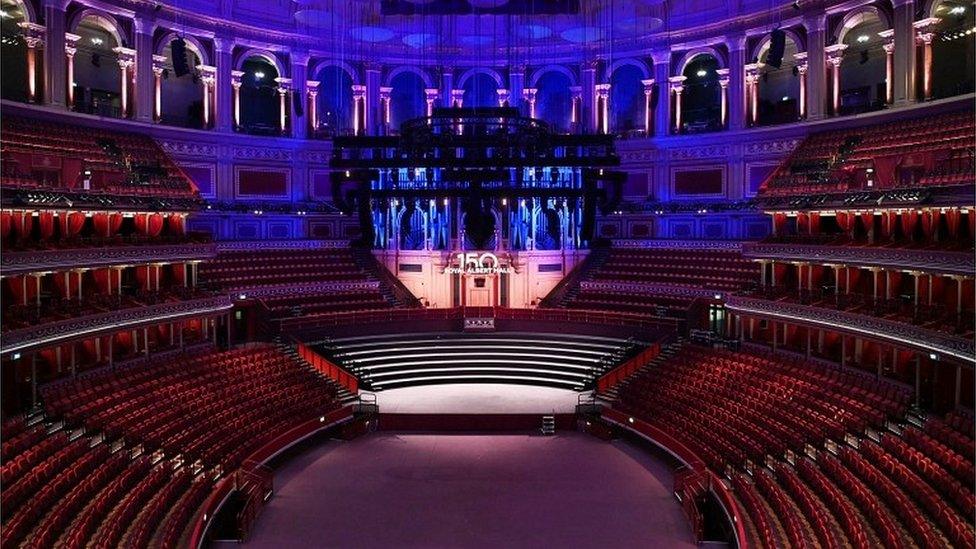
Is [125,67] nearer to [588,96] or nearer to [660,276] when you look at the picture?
[588,96]

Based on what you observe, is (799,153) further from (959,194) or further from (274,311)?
(274,311)

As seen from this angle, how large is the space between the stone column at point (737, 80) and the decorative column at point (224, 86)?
19976 mm

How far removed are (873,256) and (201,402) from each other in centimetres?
1801

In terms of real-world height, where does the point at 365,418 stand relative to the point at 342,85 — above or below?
below

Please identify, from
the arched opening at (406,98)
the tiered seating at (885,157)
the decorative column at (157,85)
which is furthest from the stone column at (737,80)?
the decorative column at (157,85)

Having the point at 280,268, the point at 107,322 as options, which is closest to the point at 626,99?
the point at 280,268

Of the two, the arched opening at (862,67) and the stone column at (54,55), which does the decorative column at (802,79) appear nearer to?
the arched opening at (862,67)

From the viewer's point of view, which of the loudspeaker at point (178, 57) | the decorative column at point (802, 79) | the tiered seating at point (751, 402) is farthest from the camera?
the decorative column at point (802, 79)

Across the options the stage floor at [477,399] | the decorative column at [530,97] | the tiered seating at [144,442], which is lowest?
the stage floor at [477,399]

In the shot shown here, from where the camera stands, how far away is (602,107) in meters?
34.2

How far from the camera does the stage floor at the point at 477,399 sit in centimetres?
2305

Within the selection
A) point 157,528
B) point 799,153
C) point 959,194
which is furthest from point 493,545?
point 799,153

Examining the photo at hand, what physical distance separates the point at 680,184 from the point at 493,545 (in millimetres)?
21784

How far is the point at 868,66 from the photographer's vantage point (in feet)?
97.7
